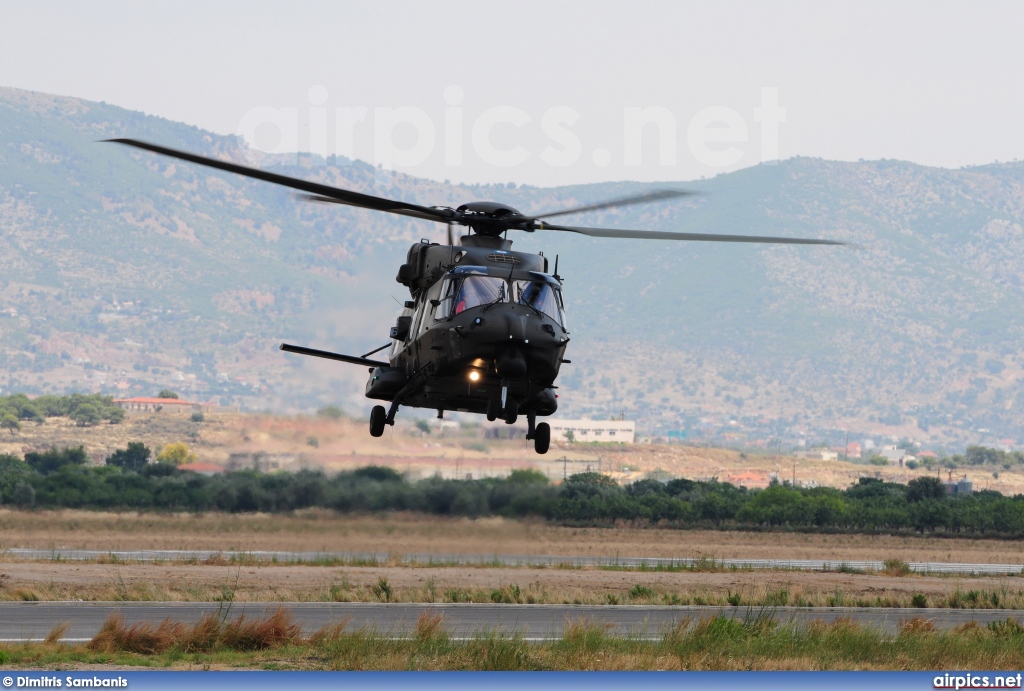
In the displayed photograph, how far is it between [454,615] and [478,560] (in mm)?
27022

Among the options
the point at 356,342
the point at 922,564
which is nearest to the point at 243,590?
the point at 356,342

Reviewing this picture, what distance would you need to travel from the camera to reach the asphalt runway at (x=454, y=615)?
35.8m

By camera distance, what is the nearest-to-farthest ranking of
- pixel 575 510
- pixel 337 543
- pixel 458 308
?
pixel 458 308
pixel 337 543
pixel 575 510

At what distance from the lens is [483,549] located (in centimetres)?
5475

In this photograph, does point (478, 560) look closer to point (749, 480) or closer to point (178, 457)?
point (178, 457)

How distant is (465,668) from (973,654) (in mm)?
12125

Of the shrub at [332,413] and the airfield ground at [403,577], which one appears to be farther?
the shrub at [332,413]

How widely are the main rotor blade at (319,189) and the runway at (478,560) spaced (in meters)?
31.5

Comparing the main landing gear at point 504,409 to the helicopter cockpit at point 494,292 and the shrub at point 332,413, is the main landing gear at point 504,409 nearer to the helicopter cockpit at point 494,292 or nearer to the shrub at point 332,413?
the helicopter cockpit at point 494,292

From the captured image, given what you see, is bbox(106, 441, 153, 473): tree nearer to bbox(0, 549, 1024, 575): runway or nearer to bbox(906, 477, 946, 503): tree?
bbox(0, 549, 1024, 575): runway

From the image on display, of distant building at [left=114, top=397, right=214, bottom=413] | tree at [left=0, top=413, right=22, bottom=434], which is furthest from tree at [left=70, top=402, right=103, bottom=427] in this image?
tree at [left=0, top=413, right=22, bottom=434]

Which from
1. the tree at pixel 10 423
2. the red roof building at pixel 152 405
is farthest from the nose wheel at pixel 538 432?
the tree at pixel 10 423

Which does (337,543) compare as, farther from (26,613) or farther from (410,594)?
(26,613)

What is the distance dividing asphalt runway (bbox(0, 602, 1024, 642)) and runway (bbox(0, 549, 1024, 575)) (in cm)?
1803
